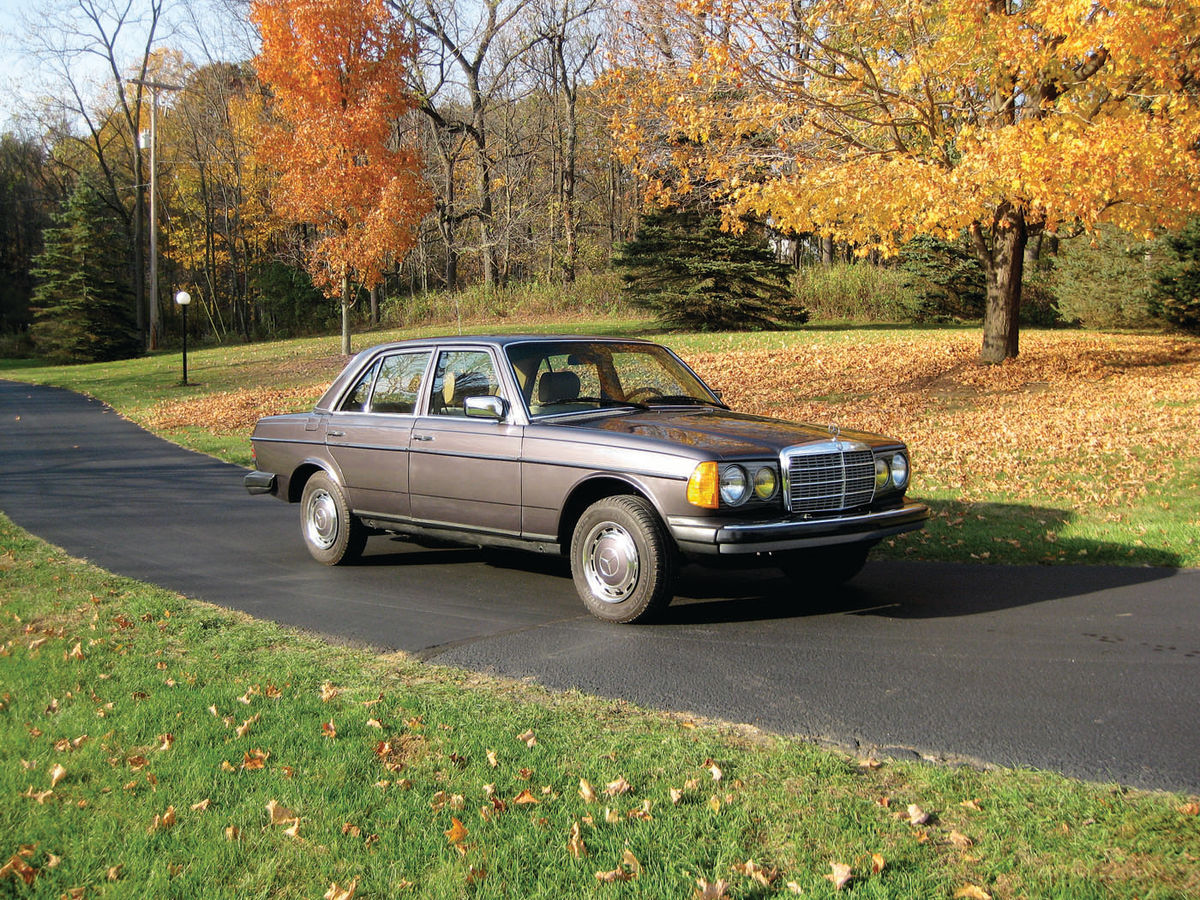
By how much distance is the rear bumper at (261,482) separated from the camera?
342 inches

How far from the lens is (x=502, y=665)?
5402 millimetres

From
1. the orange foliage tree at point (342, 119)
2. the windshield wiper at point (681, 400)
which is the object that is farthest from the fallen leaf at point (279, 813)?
the orange foliage tree at point (342, 119)

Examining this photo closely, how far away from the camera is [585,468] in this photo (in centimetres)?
627

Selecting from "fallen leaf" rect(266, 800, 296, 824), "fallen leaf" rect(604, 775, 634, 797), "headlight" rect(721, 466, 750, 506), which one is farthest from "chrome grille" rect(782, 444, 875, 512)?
"fallen leaf" rect(266, 800, 296, 824)

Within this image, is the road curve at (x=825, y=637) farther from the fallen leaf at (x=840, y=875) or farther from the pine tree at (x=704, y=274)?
the pine tree at (x=704, y=274)

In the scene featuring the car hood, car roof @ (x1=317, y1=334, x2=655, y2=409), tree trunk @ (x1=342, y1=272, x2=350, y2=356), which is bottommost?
the car hood

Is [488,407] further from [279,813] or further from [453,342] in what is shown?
[279,813]

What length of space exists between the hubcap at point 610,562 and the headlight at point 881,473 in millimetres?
1654

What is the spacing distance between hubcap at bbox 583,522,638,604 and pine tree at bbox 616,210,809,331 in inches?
918

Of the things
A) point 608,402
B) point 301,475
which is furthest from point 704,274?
point 608,402

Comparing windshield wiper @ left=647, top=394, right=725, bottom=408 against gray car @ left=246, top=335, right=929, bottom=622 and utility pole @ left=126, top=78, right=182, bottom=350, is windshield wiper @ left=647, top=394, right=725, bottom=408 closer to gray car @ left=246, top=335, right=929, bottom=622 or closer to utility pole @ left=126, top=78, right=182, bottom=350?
gray car @ left=246, top=335, right=929, bottom=622

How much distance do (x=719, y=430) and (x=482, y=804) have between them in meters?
3.33

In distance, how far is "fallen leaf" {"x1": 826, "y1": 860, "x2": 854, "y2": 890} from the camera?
9.94ft

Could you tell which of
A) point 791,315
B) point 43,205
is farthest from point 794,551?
point 43,205
